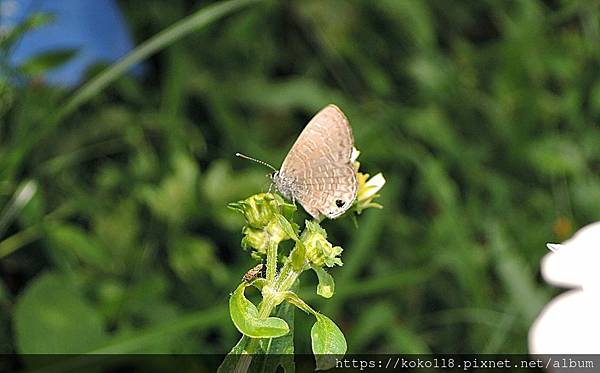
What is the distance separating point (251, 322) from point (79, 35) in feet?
3.55

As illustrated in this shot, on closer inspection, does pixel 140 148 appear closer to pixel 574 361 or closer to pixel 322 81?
pixel 322 81

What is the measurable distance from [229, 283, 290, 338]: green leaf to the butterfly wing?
0.09 m

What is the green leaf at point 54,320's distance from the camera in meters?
0.99

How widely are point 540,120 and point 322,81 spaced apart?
416 mm

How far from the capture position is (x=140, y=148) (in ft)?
4.69

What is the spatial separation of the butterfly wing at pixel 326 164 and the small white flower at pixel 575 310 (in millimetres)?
133

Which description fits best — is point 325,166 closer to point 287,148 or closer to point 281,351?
point 281,351

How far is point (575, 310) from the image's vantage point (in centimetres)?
52

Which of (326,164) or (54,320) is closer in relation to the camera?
(326,164)

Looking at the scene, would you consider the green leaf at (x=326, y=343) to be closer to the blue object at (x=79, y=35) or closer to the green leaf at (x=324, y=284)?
the green leaf at (x=324, y=284)

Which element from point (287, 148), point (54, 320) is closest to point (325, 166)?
point (54, 320)

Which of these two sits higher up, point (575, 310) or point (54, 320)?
point (575, 310)

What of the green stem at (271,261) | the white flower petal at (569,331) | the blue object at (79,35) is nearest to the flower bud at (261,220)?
the green stem at (271,261)

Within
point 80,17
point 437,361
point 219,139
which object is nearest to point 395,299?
point 437,361
